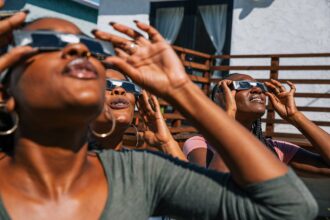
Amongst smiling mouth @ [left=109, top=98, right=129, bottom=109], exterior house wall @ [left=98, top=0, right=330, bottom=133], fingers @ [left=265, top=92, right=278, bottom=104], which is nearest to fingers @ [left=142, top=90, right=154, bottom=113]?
smiling mouth @ [left=109, top=98, right=129, bottom=109]

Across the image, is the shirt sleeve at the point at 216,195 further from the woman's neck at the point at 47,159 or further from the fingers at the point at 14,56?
the fingers at the point at 14,56

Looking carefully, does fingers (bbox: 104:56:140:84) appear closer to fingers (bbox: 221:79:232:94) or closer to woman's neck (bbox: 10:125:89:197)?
woman's neck (bbox: 10:125:89:197)

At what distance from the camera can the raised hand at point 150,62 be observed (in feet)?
6.61

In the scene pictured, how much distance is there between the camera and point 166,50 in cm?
204

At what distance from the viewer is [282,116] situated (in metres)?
3.88

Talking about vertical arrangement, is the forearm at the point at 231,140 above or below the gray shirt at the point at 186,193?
above

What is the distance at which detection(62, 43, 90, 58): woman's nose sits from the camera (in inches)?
71.3

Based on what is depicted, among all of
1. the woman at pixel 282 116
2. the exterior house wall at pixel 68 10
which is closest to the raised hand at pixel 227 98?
the woman at pixel 282 116

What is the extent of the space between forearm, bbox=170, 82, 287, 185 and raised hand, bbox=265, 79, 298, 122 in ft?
6.40

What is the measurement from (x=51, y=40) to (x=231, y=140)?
855 millimetres

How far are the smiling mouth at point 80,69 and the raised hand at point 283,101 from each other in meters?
2.38

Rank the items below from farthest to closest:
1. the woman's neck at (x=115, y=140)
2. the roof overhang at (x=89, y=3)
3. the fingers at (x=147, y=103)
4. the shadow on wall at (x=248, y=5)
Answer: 1. the roof overhang at (x=89, y=3)
2. the shadow on wall at (x=248, y=5)
3. the fingers at (x=147, y=103)
4. the woman's neck at (x=115, y=140)

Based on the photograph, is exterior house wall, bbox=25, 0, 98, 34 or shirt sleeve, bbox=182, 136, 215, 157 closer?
shirt sleeve, bbox=182, 136, 215, 157

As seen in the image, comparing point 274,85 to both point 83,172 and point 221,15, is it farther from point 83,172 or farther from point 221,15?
point 221,15
